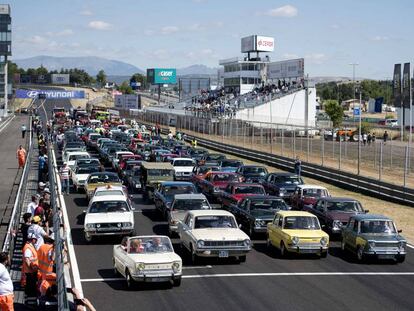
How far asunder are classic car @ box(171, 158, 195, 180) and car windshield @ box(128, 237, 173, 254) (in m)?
22.0

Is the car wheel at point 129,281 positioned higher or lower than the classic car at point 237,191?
lower

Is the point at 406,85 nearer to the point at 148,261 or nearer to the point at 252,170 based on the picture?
the point at 252,170

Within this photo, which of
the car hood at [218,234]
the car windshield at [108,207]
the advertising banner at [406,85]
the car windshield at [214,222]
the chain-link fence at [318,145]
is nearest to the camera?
the car hood at [218,234]

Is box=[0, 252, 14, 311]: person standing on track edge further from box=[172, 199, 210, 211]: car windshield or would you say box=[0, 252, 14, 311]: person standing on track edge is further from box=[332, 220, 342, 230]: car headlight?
box=[332, 220, 342, 230]: car headlight

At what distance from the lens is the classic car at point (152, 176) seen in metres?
34.4

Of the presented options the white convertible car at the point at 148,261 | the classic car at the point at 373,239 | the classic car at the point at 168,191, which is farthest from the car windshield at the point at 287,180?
the white convertible car at the point at 148,261

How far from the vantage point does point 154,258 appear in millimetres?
17625

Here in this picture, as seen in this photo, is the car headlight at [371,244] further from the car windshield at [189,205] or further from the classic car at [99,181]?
the classic car at [99,181]

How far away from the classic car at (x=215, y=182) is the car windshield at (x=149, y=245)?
1516 centimetres

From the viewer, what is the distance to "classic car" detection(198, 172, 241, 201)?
34.0 metres

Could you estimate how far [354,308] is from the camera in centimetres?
1611

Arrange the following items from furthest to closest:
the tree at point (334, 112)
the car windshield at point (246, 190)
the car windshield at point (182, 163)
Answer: the tree at point (334, 112), the car windshield at point (182, 163), the car windshield at point (246, 190)

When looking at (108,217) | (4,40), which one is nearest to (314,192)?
(108,217)

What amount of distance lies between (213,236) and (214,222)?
1206mm
